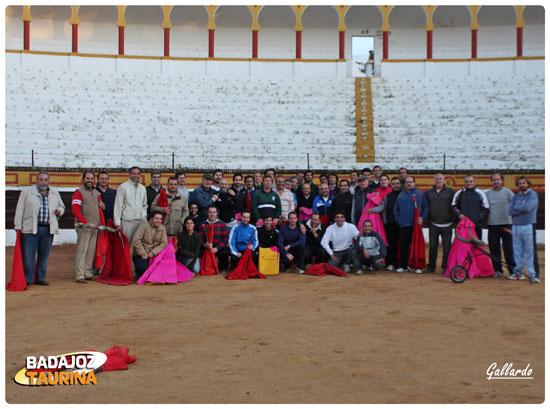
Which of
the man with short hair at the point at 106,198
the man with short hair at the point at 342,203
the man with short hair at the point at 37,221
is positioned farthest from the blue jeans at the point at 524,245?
the man with short hair at the point at 37,221

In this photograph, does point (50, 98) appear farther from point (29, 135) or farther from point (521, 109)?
point (521, 109)

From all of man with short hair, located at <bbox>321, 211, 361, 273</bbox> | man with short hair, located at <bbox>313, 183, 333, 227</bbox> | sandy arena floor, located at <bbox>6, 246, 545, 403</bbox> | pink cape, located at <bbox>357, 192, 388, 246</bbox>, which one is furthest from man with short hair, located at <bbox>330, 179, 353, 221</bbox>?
sandy arena floor, located at <bbox>6, 246, 545, 403</bbox>

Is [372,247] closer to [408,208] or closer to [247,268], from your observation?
Result: [408,208]

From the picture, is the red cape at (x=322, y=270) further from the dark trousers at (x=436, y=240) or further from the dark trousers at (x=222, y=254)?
the dark trousers at (x=436, y=240)

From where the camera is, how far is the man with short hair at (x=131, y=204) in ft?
26.8

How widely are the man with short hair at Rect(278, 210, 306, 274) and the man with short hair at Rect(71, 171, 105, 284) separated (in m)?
2.78

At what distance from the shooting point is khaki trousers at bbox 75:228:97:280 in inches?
314

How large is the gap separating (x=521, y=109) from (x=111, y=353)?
1833cm

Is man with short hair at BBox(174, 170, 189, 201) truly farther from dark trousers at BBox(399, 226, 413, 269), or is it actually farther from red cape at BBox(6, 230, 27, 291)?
dark trousers at BBox(399, 226, 413, 269)

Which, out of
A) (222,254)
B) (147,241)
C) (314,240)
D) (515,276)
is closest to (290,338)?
(147,241)

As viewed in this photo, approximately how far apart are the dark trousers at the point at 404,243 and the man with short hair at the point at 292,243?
5.07ft

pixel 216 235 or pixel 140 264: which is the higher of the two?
pixel 216 235

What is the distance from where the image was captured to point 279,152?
17703 millimetres

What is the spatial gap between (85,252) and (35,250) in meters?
0.70
